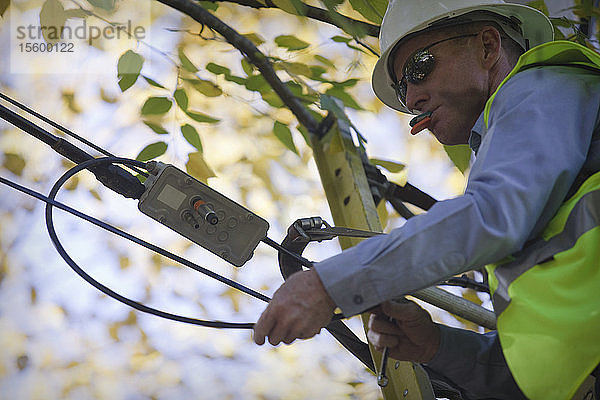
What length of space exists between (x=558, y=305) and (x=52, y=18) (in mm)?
1597

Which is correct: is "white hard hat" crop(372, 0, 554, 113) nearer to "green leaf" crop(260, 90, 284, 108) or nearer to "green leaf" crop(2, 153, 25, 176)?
"green leaf" crop(260, 90, 284, 108)

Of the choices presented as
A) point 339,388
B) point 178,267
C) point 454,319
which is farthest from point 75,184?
point 454,319

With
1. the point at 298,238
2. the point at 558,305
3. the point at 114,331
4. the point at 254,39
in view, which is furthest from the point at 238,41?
the point at 114,331

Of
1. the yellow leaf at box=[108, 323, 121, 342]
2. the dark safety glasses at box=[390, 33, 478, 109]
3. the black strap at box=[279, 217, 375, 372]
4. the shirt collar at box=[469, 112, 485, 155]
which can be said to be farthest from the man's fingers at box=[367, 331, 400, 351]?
the yellow leaf at box=[108, 323, 121, 342]

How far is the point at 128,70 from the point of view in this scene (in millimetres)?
1697

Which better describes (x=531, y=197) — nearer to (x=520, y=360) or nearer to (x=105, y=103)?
(x=520, y=360)

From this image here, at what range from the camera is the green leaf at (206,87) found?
1.99 meters

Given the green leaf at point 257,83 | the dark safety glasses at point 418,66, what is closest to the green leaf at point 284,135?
the green leaf at point 257,83

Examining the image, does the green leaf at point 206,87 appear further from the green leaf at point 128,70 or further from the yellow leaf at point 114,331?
the yellow leaf at point 114,331

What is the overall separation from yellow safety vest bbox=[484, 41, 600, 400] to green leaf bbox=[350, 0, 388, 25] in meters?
0.87

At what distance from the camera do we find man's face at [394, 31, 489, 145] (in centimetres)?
122

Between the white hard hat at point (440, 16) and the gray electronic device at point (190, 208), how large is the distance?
0.53 metres

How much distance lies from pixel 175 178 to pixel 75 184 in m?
1.71

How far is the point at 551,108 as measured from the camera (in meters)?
0.89
